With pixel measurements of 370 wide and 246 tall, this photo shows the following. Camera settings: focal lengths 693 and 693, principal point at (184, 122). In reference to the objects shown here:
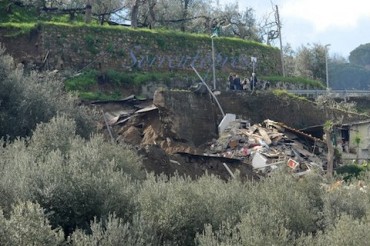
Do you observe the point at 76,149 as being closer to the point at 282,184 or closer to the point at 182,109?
the point at 282,184

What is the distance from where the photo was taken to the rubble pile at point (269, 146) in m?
26.1

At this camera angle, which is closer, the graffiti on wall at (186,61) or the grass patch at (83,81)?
the grass patch at (83,81)

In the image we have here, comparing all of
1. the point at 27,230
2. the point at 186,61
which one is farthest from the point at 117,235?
the point at 186,61

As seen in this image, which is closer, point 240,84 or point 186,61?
point 240,84

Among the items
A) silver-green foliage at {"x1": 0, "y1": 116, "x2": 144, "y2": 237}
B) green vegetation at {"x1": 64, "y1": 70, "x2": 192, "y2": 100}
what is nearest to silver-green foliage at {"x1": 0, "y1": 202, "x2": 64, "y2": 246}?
silver-green foliage at {"x1": 0, "y1": 116, "x2": 144, "y2": 237}

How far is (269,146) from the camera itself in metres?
27.6

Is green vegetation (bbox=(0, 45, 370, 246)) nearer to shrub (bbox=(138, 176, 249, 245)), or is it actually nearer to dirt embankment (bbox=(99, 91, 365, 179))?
shrub (bbox=(138, 176, 249, 245))

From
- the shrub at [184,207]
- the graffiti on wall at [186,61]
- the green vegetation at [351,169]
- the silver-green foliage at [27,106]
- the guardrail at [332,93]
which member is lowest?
the green vegetation at [351,169]

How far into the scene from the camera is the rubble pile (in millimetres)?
26125

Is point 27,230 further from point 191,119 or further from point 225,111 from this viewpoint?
point 225,111

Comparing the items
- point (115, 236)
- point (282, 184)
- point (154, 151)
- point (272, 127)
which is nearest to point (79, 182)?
point (115, 236)

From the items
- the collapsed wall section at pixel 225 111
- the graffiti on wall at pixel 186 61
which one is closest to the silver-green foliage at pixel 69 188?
the collapsed wall section at pixel 225 111

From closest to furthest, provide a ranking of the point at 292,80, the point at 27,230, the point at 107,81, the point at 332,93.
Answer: the point at 27,230, the point at 107,81, the point at 332,93, the point at 292,80

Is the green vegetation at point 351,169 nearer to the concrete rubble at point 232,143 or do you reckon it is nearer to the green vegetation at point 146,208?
the concrete rubble at point 232,143
